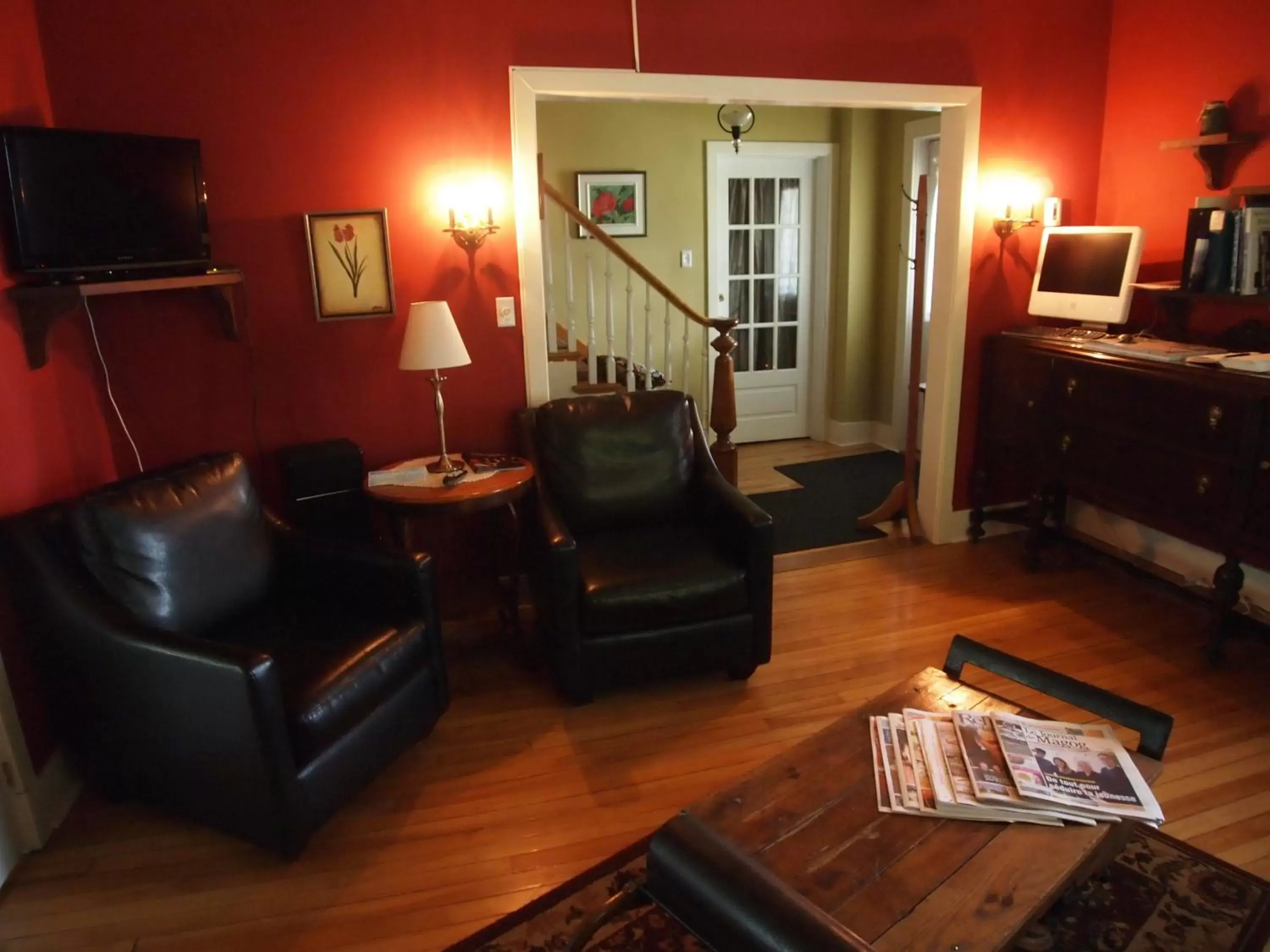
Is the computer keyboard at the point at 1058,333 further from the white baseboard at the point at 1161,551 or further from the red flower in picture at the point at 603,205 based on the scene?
the red flower in picture at the point at 603,205

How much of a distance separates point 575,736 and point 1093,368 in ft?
7.95

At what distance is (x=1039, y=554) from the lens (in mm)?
3973

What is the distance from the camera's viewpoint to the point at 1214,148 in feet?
10.9

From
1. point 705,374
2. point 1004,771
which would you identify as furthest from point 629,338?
point 1004,771

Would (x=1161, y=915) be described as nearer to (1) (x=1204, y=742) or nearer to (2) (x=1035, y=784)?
(2) (x=1035, y=784)

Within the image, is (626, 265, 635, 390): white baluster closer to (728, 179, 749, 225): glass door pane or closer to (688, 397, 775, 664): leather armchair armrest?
(688, 397, 775, 664): leather armchair armrest

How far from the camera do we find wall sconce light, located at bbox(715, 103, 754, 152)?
5371mm

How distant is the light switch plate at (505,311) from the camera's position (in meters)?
3.29

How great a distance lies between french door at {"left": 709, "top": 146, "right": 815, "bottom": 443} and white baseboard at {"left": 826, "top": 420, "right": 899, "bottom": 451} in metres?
0.26

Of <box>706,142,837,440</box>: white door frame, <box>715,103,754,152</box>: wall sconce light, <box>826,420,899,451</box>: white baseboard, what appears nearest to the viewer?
<box>715,103,754,152</box>: wall sconce light

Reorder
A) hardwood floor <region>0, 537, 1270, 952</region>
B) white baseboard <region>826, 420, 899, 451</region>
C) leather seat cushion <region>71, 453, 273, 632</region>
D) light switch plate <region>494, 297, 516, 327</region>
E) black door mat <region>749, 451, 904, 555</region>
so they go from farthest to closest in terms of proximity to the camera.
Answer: white baseboard <region>826, 420, 899, 451</region>, black door mat <region>749, 451, 904, 555</region>, light switch plate <region>494, 297, 516, 327</region>, leather seat cushion <region>71, 453, 273, 632</region>, hardwood floor <region>0, 537, 1270, 952</region>

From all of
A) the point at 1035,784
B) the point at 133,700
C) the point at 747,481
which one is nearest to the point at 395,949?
the point at 133,700

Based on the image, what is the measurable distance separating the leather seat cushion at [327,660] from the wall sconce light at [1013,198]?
3060 mm

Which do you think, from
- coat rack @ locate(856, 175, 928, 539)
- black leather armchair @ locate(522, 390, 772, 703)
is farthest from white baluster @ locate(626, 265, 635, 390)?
coat rack @ locate(856, 175, 928, 539)
